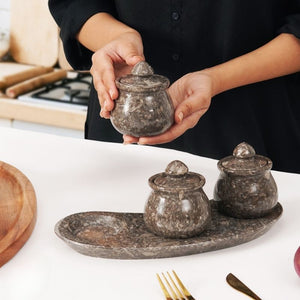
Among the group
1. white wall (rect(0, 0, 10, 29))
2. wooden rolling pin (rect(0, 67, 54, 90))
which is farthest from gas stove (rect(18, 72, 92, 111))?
white wall (rect(0, 0, 10, 29))

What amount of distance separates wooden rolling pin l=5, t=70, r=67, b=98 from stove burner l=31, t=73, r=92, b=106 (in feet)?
0.09

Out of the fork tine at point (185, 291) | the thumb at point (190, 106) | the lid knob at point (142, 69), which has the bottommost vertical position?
the fork tine at point (185, 291)

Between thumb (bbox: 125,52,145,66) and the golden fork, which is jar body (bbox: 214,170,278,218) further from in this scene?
thumb (bbox: 125,52,145,66)

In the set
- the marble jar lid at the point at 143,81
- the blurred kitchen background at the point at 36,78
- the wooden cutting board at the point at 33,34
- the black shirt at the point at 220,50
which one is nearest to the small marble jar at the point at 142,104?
the marble jar lid at the point at 143,81

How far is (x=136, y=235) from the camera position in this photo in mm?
1012

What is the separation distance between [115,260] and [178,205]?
0.13 m

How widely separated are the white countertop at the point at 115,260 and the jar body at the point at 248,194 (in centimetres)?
5

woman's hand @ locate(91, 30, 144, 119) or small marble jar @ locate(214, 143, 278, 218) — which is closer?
small marble jar @ locate(214, 143, 278, 218)

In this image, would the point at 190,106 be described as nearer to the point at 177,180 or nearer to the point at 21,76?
the point at 177,180

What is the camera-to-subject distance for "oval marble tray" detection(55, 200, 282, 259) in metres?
0.97

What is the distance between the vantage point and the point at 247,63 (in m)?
1.49

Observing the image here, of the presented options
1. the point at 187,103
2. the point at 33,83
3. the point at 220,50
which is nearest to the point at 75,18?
the point at 220,50

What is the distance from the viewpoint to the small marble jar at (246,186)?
1049 millimetres

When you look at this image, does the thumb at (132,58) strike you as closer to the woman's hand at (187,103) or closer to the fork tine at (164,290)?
the woman's hand at (187,103)
